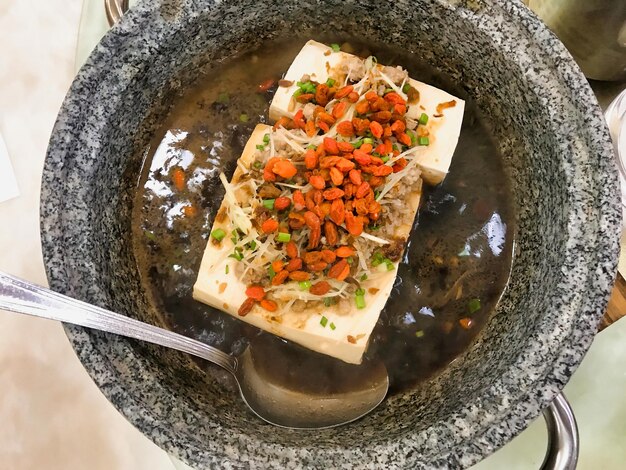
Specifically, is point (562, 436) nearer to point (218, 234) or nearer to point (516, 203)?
point (516, 203)

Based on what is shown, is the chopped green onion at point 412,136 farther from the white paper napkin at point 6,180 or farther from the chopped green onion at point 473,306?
the white paper napkin at point 6,180

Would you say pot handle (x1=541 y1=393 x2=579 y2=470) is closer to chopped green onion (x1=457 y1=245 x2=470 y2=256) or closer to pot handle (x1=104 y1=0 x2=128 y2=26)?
chopped green onion (x1=457 y1=245 x2=470 y2=256)

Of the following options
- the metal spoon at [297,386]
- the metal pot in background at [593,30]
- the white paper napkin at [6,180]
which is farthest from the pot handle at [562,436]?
the white paper napkin at [6,180]

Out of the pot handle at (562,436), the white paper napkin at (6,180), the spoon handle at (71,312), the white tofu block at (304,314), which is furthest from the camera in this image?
the white paper napkin at (6,180)

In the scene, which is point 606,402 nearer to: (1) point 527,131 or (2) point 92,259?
(1) point 527,131

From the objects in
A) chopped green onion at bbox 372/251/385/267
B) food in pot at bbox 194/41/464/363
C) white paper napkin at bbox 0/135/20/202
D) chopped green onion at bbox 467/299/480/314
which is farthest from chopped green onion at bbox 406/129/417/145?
white paper napkin at bbox 0/135/20/202

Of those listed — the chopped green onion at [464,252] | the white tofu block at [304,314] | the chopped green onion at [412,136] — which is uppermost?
the chopped green onion at [412,136]

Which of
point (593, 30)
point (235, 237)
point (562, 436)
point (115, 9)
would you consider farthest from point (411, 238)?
point (115, 9)
